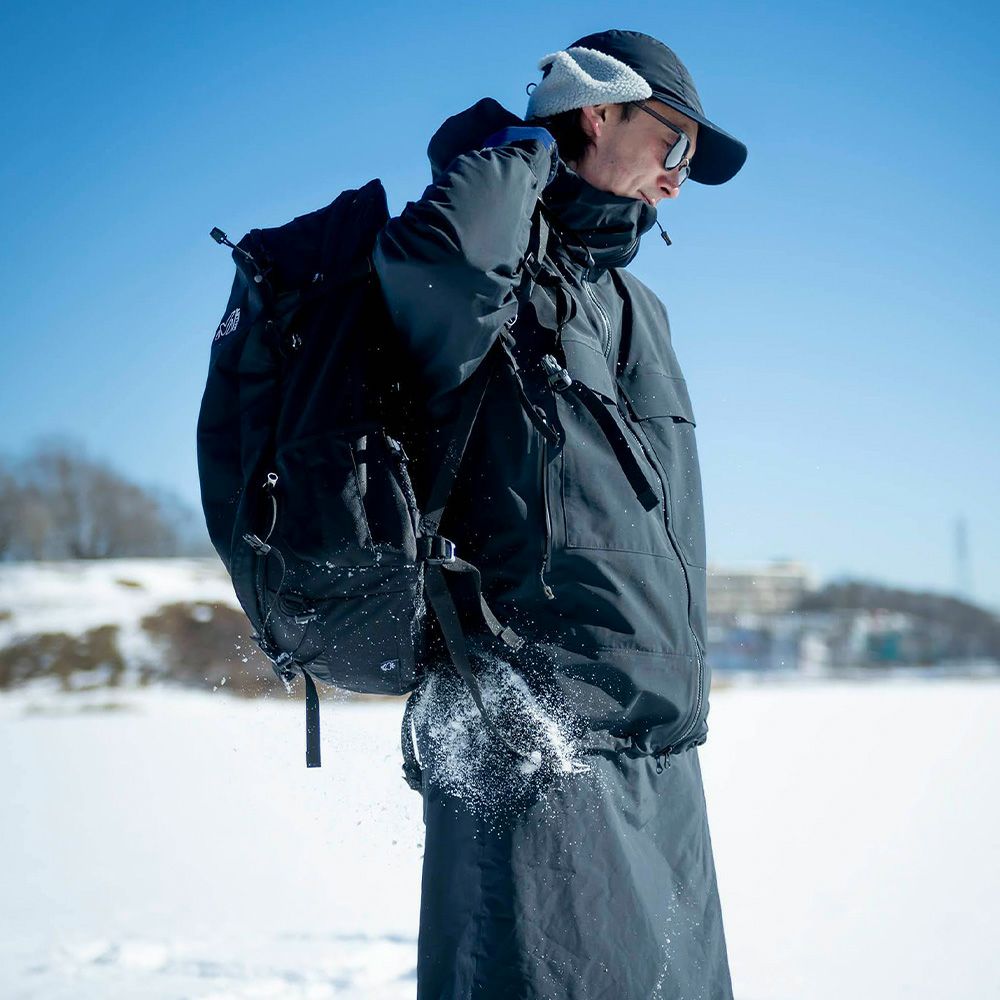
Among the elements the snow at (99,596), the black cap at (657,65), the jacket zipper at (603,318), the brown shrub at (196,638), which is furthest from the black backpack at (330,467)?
the snow at (99,596)

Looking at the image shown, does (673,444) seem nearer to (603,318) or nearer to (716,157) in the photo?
(603,318)

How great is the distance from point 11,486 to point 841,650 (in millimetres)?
35630

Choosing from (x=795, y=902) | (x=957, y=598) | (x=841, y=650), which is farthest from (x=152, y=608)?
(x=957, y=598)

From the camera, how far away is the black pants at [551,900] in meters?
1.30

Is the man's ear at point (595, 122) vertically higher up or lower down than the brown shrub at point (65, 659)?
higher up

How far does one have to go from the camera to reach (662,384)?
1.69 metres

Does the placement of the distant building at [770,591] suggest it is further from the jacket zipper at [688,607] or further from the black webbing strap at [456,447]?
the black webbing strap at [456,447]

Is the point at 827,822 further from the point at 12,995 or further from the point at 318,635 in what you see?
the point at 318,635

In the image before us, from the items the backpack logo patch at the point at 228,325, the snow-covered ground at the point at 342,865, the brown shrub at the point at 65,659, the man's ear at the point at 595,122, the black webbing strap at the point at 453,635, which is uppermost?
the man's ear at the point at 595,122

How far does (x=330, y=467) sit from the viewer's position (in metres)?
1.27

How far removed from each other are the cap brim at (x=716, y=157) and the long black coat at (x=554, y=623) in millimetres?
385

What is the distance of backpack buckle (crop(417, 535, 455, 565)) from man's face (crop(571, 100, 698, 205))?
2.27ft

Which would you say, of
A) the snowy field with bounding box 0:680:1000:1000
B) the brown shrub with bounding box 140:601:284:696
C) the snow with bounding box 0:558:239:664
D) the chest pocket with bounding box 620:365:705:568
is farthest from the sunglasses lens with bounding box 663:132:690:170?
the snow with bounding box 0:558:239:664

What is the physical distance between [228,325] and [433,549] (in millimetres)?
470
